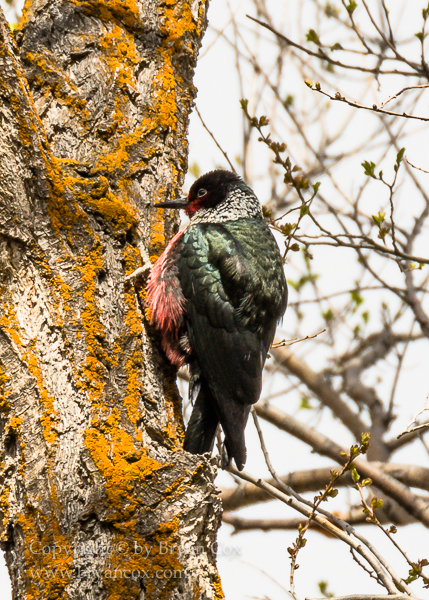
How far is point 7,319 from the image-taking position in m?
2.12

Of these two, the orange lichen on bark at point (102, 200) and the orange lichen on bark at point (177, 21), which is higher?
the orange lichen on bark at point (177, 21)

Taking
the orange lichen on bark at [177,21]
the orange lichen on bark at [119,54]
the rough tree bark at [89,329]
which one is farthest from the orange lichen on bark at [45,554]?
the orange lichen on bark at [177,21]

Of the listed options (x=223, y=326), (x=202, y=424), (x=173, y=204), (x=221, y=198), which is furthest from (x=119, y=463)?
(x=221, y=198)

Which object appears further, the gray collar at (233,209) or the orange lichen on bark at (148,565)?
the gray collar at (233,209)

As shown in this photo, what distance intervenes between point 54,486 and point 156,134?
61.8 inches

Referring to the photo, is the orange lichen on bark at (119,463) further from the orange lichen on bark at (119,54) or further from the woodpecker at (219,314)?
the orange lichen on bark at (119,54)

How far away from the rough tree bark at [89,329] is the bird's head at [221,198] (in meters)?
0.87

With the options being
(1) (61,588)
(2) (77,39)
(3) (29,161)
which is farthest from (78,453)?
(2) (77,39)

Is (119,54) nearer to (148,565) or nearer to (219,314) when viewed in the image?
(219,314)

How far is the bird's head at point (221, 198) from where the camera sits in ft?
12.5

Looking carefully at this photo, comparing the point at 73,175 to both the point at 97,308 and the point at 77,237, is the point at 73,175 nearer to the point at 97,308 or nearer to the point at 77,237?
the point at 77,237

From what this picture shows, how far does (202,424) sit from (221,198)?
62.9 inches

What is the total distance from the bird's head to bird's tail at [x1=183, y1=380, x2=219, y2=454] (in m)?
1.20

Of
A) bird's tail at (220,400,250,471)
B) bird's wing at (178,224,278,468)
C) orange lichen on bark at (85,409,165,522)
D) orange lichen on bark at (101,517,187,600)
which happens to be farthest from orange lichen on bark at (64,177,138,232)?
orange lichen on bark at (101,517,187,600)
